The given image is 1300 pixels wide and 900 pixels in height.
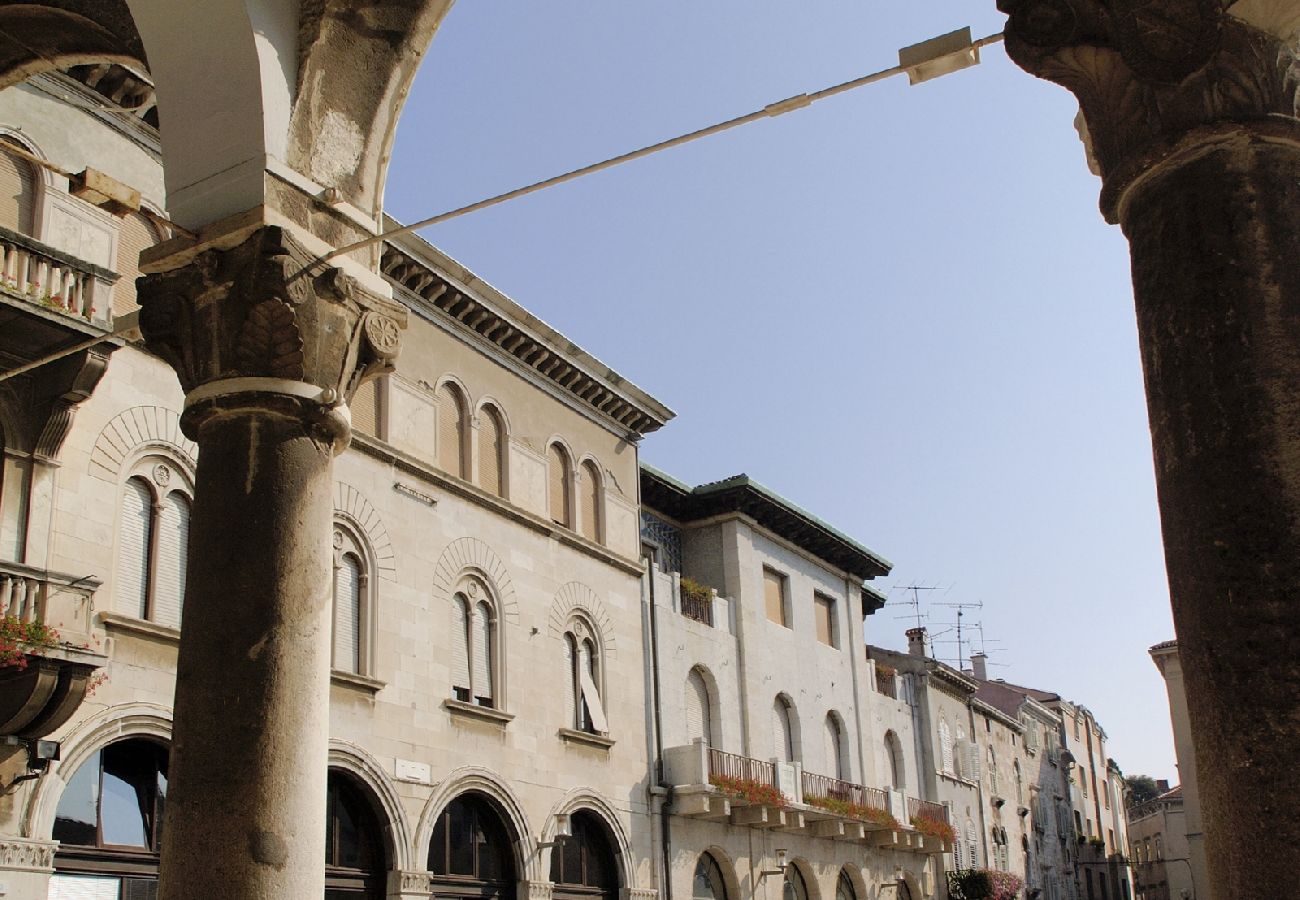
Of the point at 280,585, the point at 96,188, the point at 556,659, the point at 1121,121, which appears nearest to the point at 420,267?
the point at 556,659

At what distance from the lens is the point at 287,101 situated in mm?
6168

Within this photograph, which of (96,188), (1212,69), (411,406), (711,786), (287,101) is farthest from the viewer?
(711,786)

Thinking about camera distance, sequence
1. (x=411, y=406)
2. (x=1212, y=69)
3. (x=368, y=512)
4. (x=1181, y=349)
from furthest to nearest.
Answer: (x=411, y=406)
(x=368, y=512)
(x=1212, y=69)
(x=1181, y=349)

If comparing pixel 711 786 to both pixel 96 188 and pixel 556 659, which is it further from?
pixel 96 188

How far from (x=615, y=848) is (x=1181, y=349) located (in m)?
20.5

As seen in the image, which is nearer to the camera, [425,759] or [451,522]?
[425,759]

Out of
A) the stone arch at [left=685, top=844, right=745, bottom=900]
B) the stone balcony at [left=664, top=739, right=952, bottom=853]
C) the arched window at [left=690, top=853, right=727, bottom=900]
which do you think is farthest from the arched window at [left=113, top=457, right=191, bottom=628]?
the stone arch at [left=685, top=844, right=745, bottom=900]

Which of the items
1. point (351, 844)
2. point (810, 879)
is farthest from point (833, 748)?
point (351, 844)

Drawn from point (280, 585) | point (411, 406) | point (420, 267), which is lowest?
point (280, 585)

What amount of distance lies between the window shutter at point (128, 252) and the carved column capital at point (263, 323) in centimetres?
1036

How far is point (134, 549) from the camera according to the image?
50.8 ft

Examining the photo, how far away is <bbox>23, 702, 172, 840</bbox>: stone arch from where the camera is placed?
13609 millimetres

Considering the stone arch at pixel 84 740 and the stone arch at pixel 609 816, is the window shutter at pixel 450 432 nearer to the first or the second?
the stone arch at pixel 609 816

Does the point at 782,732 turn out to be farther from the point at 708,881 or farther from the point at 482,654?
the point at 482,654
